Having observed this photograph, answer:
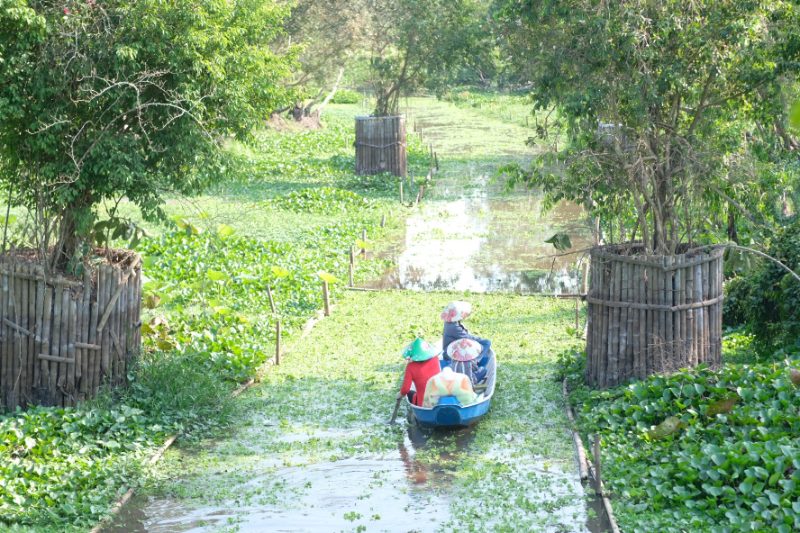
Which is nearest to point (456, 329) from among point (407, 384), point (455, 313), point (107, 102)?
point (455, 313)

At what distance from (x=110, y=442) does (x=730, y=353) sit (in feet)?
31.0

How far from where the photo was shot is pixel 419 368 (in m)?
13.4

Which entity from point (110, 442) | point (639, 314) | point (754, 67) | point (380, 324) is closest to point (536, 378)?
point (639, 314)

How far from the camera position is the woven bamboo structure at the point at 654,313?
13.2m

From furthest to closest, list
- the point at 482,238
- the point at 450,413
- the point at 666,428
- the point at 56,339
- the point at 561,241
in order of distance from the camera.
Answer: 1. the point at 482,238
2. the point at 561,241
3. the point at 56,339
4. the point at 450,413
5. the point at 666,428

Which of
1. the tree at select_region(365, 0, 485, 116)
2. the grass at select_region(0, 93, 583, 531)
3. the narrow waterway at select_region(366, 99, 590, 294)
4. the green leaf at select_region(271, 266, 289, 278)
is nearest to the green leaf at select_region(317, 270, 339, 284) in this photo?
the grass at select_region(0, 93, 583, 531)

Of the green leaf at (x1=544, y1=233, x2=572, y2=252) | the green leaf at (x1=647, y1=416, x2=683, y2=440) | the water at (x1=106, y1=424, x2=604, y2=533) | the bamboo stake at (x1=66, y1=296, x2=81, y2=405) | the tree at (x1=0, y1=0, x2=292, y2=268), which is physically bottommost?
the water at (x1=106, y1=424, x2=604, y2=533)

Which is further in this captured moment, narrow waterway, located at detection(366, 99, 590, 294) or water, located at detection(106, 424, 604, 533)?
narrow waterway, located at detection(366, 99, 590, 294)

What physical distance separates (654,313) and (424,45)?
24970 millimetres

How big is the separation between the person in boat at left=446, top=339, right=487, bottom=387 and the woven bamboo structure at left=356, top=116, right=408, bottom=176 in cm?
2088

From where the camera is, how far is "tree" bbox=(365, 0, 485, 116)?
36125 mm

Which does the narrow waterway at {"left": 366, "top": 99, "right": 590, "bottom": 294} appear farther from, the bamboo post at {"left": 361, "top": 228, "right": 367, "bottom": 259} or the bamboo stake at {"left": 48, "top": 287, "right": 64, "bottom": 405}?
the bamboo stake at {"left": 48, "top": 287, "right": 64, "bottom": 405}

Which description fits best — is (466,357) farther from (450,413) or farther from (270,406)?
(270,406)

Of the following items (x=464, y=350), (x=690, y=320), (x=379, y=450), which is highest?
(x=690, y=320)
